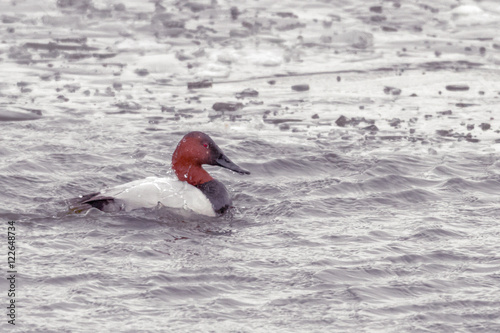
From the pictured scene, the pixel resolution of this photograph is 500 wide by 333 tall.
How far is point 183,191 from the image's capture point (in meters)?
8.92

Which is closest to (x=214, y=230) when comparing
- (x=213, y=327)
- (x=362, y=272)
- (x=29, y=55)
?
(x=362, y=272)

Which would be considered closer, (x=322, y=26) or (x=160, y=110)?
(x=160, y=110)

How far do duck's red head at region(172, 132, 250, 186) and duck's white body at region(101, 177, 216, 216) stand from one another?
0.79 ft

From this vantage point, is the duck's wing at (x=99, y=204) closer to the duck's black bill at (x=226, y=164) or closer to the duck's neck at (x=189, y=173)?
the duck's neck at (x=189, y=173)

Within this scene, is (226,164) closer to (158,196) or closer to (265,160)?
(158,196)

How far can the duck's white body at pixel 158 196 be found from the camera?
A: 8.70 metres

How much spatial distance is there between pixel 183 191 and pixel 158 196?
0.91ft

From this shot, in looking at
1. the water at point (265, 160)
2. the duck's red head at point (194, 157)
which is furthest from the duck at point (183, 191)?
the water at point (265, 160)

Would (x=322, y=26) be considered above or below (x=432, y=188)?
above

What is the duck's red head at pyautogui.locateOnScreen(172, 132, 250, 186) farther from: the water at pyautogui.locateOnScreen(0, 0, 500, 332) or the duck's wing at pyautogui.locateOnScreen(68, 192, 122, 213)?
the duck's wing at pyautogui.locateOnScreen(68, 192, 122, 213)

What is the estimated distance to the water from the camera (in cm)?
671

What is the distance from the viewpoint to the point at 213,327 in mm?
6254

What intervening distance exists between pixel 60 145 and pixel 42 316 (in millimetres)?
4498

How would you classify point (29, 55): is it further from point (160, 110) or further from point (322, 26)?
point (322, 26)
